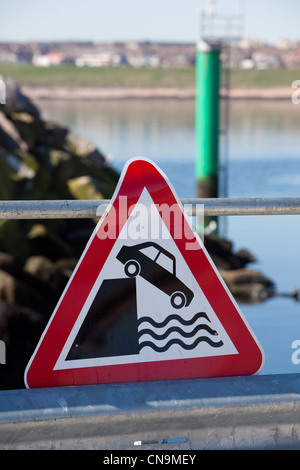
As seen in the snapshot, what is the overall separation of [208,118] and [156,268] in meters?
14.6

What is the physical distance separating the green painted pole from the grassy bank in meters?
43.9

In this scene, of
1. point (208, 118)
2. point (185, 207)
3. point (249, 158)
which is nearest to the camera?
point (185, 207)

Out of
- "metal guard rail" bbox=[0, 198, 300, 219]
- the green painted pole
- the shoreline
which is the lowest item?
"metal guard rail" bbox=[0, 198, 300, 219]

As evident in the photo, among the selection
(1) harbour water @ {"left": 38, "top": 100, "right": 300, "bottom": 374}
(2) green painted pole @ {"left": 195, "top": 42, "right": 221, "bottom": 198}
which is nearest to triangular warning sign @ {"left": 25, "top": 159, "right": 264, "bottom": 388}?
(1) harbour water @ {"left": 38, "top": 100, "right": 300, "bottom": 374}

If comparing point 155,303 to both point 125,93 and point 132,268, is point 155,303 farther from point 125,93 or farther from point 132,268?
point 125,93

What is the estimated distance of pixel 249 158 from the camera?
35938 mm

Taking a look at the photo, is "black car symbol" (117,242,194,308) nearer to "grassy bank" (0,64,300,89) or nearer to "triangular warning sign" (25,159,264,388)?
"triangular warning sign" (25,159,264,388)

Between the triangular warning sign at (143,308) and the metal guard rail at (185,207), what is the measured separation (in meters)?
0.05

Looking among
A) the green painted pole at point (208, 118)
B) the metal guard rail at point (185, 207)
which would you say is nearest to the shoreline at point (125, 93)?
→ the green painted pole at point (208, 118)

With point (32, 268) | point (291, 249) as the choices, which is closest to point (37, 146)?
point (32, 268)

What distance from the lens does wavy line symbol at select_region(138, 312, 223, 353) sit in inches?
104

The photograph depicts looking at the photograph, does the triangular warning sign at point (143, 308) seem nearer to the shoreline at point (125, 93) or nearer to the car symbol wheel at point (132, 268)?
the car symbol wheel at point (132, 268)

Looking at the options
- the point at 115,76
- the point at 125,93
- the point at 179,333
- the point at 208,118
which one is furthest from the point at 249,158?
the point at 125,93

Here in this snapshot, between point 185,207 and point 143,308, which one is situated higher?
point 185,207
